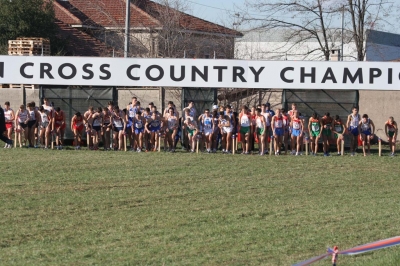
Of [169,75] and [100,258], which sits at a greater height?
[169,75]

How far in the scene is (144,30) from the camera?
43.1 meters

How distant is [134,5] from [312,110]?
79.0ft

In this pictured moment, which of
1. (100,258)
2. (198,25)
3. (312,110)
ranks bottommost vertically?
(100,258)

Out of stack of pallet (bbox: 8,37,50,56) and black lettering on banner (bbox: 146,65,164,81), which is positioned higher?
stack of pallet (bbox: 8,37,50,56)

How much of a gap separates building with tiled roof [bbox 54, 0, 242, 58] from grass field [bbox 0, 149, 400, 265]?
19.0m

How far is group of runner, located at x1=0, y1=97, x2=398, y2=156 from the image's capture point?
25188 mm

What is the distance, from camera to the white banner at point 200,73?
87.5 ft

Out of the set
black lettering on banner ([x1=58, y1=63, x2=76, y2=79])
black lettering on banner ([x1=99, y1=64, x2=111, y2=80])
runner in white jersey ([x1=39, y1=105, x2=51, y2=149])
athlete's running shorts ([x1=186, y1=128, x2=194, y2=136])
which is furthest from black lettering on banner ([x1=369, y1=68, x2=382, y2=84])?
runner in white jersey ([x1=39, y1=105, x2=51, y2=149])

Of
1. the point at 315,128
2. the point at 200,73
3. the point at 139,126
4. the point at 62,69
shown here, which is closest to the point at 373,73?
the point at 315,128

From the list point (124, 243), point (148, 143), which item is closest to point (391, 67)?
point (148, 143)

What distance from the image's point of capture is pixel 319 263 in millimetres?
9023

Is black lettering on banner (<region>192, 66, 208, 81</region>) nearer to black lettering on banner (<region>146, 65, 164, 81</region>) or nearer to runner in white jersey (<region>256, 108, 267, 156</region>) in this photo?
black lettering on banner (<region>146, 65, 164, 81</region>)

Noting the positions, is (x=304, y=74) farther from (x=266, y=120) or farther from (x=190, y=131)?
(x=190, y=131)

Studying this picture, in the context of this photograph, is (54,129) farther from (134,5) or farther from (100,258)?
(134,5)
